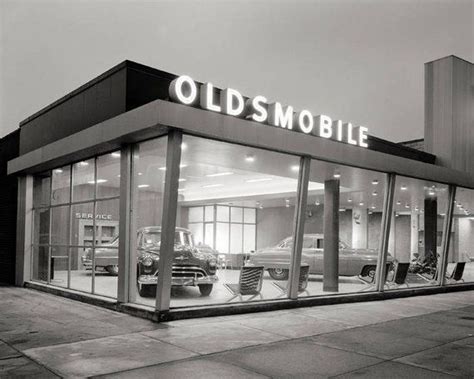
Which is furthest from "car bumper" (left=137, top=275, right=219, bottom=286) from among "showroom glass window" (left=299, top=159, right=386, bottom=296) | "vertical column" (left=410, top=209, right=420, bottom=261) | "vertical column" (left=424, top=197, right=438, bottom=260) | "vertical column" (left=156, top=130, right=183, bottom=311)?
"vertical column" (left=424, top=197, right=438, bottom=260)

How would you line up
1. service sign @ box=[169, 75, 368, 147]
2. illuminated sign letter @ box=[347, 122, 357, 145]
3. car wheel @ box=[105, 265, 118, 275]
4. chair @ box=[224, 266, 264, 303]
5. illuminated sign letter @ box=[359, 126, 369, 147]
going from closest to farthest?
service sign @ box=[169, 75, 368, 147]
car wheel @ box=[105, 265, 118, 275]
chair @ box=[224, 266, 264, 303]
illuminated sign letter @ box=[347, 122, 357, 145]
illuminated sign letter @ box=[359, 126, 369, 147]

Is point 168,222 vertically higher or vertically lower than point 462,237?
higher

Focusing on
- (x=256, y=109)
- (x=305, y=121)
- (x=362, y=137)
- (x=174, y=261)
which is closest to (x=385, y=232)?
(x=362, y=137)

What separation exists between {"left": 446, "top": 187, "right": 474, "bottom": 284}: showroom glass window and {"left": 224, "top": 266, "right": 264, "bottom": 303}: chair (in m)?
9.37

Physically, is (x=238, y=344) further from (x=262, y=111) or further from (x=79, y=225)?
(x=79, y=225)

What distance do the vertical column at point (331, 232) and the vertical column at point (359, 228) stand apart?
9.82ft

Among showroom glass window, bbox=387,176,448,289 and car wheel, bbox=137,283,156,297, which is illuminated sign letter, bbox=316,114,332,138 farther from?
car wheel, bbox=137,283,156,297

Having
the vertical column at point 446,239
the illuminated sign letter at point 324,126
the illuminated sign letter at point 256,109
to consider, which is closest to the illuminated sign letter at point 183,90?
the illuminated sign letter at point 256,109

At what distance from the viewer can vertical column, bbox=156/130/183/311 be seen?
912 cm

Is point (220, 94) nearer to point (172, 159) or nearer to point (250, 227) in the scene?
point (172, 159)

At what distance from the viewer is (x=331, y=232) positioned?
1566 centimetres

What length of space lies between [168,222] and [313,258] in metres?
9.07

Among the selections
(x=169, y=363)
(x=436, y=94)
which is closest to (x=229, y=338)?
(x=169, y=363)

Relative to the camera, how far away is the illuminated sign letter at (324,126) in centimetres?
1216
